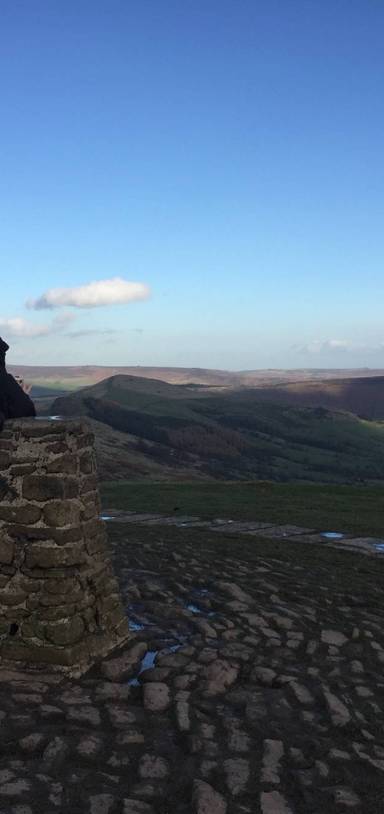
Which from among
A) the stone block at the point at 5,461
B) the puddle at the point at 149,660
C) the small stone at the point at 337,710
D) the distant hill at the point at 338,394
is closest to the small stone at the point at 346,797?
the small stone at the point at 337,710

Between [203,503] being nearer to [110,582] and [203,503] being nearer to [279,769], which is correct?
[110,582]

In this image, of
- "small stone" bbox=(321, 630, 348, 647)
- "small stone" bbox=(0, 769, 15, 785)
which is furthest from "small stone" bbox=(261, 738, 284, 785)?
"small stone" bbox=(321, 630, 348, 647)

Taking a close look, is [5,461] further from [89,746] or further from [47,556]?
[89,746]

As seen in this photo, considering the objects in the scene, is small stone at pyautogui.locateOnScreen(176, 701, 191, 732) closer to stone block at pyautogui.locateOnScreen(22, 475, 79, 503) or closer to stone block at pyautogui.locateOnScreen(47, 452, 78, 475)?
stone block at pyautogui.locateOnScreen(22, 475, 79, 503)

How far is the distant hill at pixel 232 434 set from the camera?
6378cm

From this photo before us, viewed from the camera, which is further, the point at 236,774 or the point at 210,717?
the point at 210,717

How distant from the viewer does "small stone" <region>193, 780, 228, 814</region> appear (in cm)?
435

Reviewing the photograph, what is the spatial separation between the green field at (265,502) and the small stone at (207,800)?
36.3 ft

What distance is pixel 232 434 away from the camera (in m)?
79.8

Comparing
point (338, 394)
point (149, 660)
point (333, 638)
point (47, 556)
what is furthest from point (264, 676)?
point (338, 394)

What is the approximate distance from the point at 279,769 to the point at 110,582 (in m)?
2.85

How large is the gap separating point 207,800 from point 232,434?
248 feet

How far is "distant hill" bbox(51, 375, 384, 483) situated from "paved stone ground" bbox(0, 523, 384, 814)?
26.7m

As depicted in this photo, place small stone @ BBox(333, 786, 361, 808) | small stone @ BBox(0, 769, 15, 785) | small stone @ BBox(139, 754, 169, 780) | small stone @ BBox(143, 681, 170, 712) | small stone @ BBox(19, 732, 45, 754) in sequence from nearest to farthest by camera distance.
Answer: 1. small stone @ BBox(0, 769, 15, 785)
2. small stone @ BBox(333, 786, 361, 808)
3. small stone @ BBox(139, 754, 169, 780)
4. small stone @ BBox(19, 732, 45, 754)
5. small stone @ BBox(143, 681, 170, 712)
